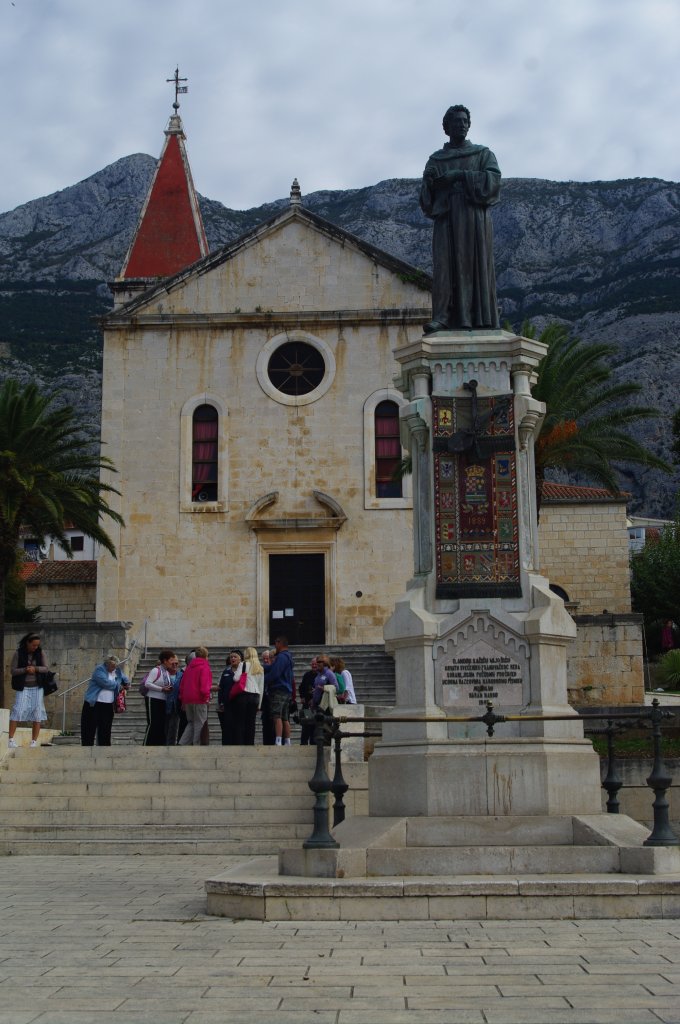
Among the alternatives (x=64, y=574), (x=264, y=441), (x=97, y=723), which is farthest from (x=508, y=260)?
(x=97, y=723)

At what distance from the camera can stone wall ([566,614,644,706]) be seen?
2469 centimetres

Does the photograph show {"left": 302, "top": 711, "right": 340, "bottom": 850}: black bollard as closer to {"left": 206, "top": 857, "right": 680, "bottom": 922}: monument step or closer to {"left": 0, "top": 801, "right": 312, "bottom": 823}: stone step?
{"left": 206, "top": 857, "right": 680, "bottom": 922}: monument step

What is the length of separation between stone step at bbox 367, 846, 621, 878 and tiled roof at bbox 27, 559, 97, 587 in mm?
25957

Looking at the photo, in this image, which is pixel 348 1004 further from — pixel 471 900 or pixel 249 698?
pixel 249 698

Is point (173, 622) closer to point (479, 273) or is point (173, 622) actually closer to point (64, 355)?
point (479, 273)

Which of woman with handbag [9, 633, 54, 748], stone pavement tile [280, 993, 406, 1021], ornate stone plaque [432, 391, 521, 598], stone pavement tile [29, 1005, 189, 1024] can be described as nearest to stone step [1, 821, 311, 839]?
woman with handbag [9, 633, 54, 748]

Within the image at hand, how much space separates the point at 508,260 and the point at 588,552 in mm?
64402

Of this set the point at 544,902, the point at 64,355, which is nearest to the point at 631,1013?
the point at 544,902

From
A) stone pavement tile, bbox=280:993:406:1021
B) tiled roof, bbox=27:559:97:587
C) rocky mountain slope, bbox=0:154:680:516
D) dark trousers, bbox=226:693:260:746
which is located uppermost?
rocky mountain slope, bbox=0:154:680:516

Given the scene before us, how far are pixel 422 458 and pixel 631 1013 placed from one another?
5996 millimetres

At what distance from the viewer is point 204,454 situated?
28016 millimetres

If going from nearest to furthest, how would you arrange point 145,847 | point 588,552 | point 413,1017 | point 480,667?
point 413,1017, point 480,667, point 145,847, point 588,552

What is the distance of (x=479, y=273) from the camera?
37.3 feet

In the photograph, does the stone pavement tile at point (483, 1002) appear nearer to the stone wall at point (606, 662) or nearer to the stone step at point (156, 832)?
the stone step at point (156, 832)
